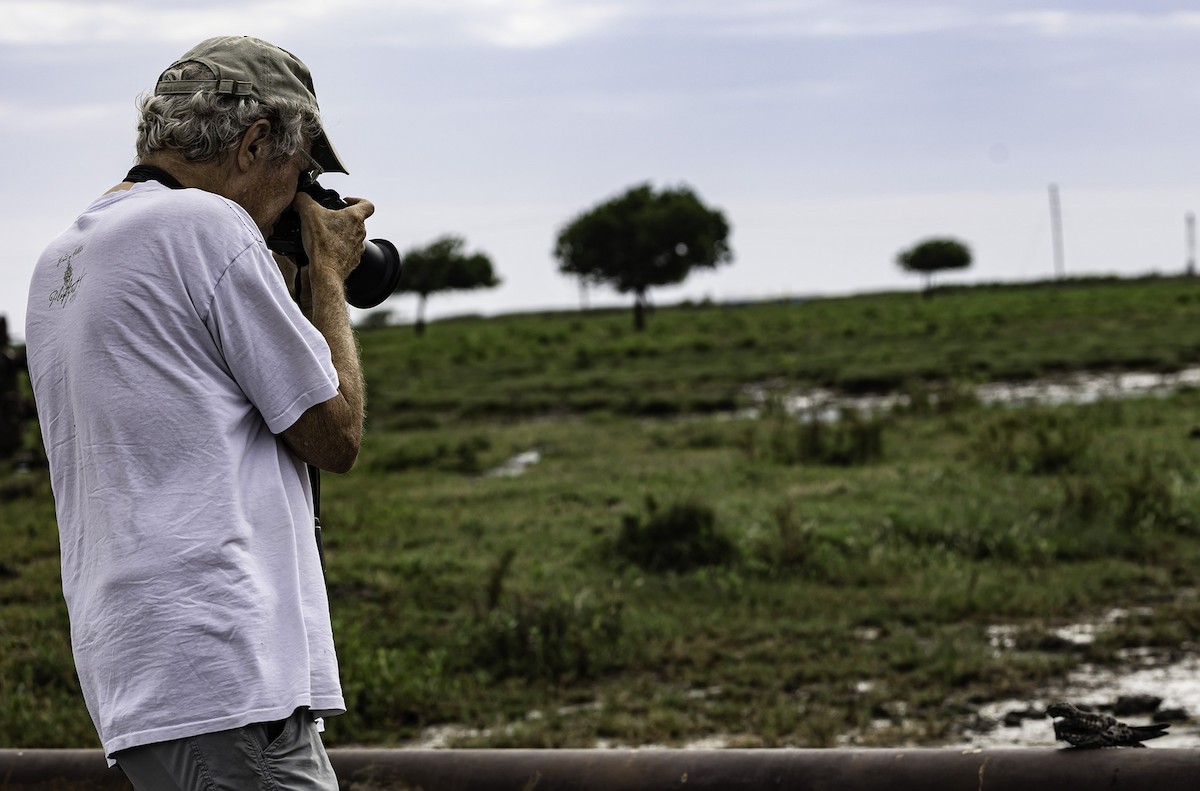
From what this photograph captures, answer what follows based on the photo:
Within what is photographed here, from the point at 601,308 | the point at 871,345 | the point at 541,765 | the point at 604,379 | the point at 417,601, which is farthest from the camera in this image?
the point at 601,308

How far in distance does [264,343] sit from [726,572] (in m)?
5.39

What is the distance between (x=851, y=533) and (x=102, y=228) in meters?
6.35

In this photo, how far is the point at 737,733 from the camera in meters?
4.78

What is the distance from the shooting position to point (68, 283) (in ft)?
6.12

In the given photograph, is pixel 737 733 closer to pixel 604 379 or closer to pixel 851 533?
pixel 851 533

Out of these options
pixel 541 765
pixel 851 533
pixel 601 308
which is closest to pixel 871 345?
pixel 851 533

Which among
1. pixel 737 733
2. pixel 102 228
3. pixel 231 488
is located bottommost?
pixel 737 733

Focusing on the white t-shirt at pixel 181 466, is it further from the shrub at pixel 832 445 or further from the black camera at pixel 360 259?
the shrub at pixel 832 445

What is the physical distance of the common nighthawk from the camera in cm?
262

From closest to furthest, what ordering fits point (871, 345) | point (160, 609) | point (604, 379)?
point (160, 609)
point (604, 379)
point (871, 345)

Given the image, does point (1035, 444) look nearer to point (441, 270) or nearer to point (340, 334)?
point (340, 334)

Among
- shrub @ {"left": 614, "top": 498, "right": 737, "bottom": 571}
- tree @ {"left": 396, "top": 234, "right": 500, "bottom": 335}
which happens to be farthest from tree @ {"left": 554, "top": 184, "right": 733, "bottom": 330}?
shrub @ {"left": 614, "top": 498, "right": 737, "bottom": 571}

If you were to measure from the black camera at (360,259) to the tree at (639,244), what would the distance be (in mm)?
41694

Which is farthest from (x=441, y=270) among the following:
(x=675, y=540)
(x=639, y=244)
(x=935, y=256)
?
(x=675, y=540)
